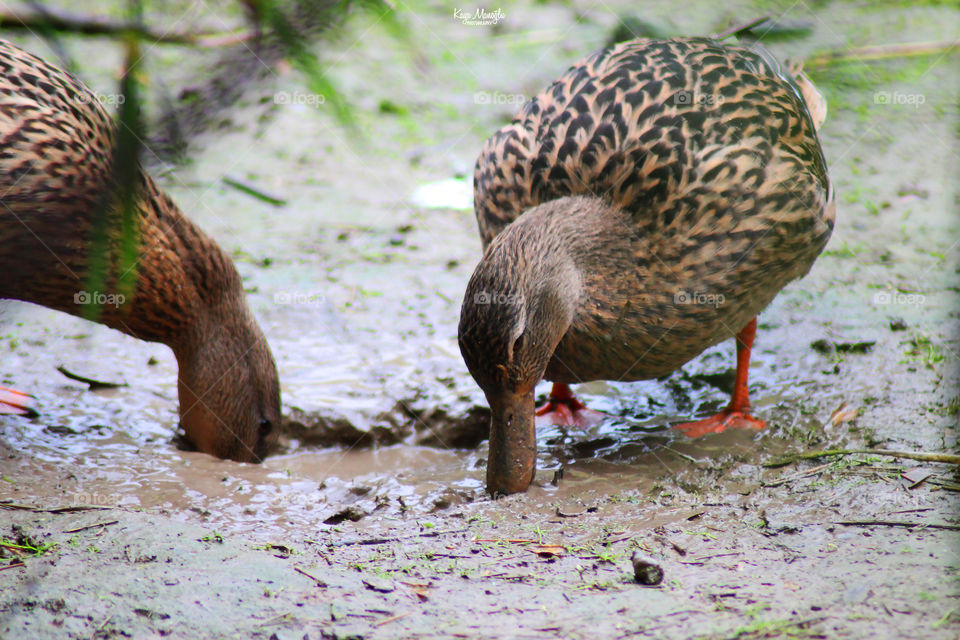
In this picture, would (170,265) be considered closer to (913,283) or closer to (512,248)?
(512,248)

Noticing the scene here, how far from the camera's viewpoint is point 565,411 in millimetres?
4840

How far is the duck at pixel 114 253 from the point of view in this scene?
3.95m

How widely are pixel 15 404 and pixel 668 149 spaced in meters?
3.53

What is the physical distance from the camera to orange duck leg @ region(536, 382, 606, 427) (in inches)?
188

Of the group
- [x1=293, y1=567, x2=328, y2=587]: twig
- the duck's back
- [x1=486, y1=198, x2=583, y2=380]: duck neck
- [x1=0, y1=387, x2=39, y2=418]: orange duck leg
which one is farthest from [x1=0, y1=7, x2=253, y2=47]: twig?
[x1=0, y1=387, x2=39, y2=418]: orange duck leg

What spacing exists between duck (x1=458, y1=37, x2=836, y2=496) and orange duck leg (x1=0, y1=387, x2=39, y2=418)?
8.30ft

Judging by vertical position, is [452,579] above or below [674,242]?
below

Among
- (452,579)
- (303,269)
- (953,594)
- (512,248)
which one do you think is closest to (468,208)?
(303,269)

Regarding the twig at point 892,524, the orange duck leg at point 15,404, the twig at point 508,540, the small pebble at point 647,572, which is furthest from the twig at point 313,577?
the orange duck leg at point 15,404

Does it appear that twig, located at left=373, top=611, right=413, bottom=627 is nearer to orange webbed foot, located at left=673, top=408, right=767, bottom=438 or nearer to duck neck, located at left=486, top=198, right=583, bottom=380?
duck neck, located at left=486, top=198, right=583, bottom=380

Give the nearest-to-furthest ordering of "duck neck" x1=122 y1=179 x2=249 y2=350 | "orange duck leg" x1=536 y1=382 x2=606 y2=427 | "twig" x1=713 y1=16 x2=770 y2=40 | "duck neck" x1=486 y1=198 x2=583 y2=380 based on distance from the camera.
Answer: "duck neck" x1=486 y1=198 x2=583 y2=380 < "duck neck" x1=122 y1=179 x2=249 y2=350 < "orange duck leg" x1=536 y1=382 x2=606 y2=427 < "twig" x1=713 y1=16 x2=770 y2=40

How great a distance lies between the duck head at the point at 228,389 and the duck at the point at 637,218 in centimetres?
136

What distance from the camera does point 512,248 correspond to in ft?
11.5

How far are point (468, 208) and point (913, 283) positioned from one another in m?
3.19
